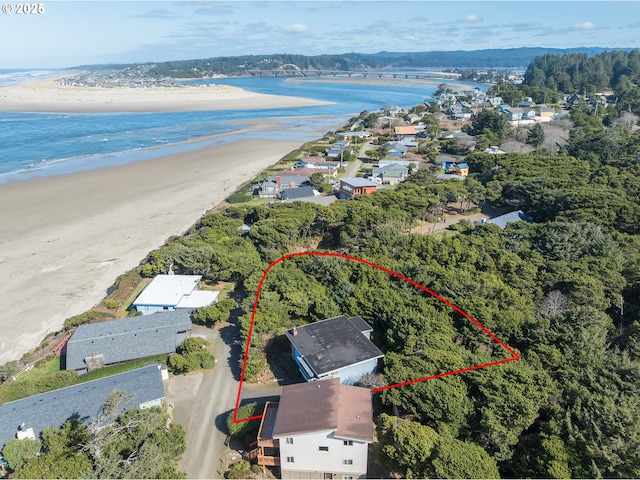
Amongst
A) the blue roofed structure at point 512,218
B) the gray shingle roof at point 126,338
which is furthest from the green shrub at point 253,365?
the blue roofed structure at point 512,218

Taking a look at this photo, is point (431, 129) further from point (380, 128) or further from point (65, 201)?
point (65, 201)

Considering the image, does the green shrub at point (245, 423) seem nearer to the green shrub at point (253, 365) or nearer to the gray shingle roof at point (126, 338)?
the green shrub at point (253, 365)

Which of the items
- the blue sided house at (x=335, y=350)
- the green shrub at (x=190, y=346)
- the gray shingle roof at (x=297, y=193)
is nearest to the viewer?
the blue sided house at (x=335, y=350)

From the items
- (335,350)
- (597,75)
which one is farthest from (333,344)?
(597,75)

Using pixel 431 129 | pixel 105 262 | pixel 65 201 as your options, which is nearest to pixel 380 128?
pixel 431 129

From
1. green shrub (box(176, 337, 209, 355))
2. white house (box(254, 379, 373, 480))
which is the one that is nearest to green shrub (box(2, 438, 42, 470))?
green shrub (box(176, 337, 209, 355))

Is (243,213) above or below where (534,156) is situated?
below

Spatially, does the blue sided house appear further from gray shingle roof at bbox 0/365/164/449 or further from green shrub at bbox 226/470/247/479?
gray shingle roof at bbox 0/365/164/449

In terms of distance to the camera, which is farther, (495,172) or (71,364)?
(495,172)
